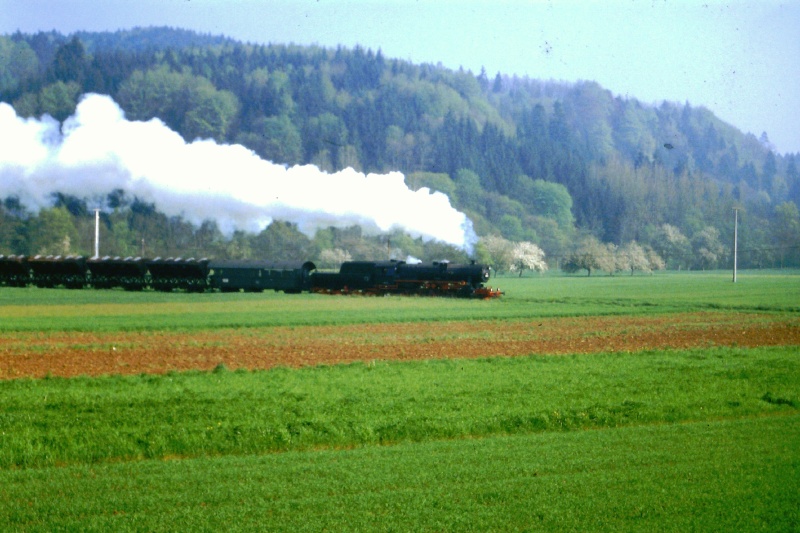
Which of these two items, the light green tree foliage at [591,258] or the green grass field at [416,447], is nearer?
the green grass field at [416,447]

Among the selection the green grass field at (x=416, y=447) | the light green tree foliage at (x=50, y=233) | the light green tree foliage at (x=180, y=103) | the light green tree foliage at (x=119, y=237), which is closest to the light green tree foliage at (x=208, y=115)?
the light green tree foliage at (x=180, y=103)

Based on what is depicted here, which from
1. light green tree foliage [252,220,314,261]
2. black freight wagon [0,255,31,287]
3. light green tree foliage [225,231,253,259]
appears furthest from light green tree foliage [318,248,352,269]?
black freight wagon [0,255,31,287]

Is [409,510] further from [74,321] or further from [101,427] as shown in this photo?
[74,321]

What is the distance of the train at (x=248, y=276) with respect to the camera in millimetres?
68312

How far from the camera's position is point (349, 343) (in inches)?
1458

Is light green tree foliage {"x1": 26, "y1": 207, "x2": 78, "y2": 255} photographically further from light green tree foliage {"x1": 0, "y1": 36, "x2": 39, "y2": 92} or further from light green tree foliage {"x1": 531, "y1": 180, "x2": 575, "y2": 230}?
light green tree foliage {"x1": 531, "y1": 180, "x2": 575, "y2": 230}

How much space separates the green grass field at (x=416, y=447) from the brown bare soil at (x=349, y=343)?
3.05m

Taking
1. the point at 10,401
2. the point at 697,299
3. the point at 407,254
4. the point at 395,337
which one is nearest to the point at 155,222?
the point at 407,254

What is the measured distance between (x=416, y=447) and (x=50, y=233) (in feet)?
320

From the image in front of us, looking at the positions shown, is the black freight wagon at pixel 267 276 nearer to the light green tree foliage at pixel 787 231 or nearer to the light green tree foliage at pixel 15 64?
the light green tree foliage at pixel 787 231

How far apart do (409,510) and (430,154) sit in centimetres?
17408

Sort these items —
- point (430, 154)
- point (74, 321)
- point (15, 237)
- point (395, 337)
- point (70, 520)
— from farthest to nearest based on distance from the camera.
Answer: point (430, 154) < point (15, 237) < point (74, 321) < point (395, 337) < point (70, 520)

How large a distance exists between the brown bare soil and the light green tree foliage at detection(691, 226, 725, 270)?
353 feet

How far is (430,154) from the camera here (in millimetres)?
184625
